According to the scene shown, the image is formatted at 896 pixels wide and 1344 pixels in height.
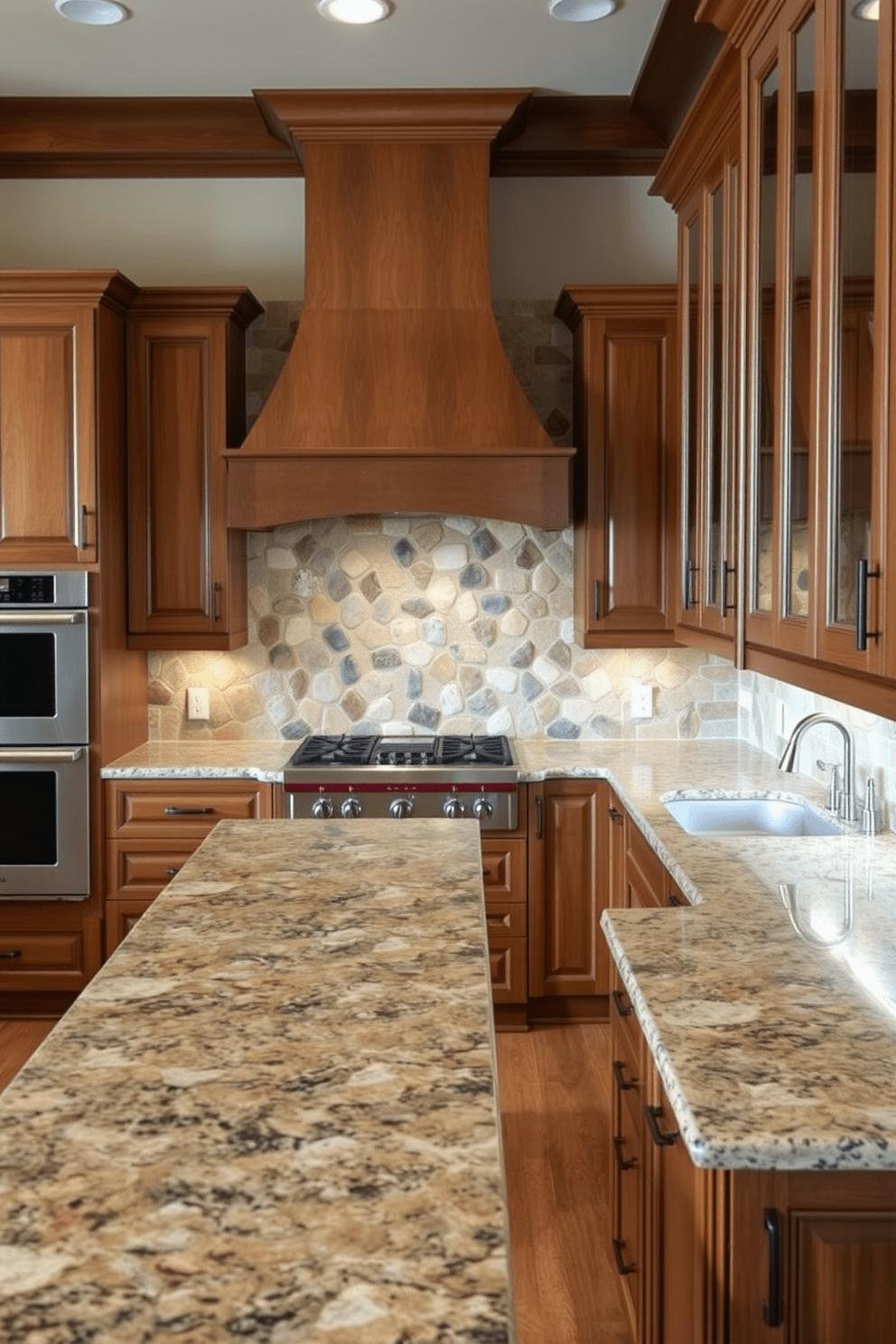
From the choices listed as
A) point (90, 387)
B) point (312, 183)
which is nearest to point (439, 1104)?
point (90, 387)

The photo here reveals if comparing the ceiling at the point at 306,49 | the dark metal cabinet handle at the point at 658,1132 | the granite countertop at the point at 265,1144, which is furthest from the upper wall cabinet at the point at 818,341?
the ceiling at the point at 306,49

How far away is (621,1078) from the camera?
7.77 feet

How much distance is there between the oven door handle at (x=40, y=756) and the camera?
403cm

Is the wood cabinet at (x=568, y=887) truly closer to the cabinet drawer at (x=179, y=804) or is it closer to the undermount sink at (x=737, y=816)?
the undermount sink at (x=737, y=816)

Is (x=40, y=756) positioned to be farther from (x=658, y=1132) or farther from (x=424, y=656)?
(x=658, y=1132)

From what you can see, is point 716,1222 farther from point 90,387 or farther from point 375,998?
point 90,387

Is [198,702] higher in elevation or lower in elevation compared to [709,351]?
lower

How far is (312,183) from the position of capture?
4.18m

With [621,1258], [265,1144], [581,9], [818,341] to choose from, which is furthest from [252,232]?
[265,1144]

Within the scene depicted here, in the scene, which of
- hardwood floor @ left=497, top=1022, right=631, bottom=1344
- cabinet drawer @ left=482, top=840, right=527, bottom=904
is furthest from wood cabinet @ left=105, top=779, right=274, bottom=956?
hardwood floor @ left=497, top=1022, right=631, bottom=1344

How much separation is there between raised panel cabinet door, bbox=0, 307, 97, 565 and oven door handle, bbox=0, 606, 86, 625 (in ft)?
0.61

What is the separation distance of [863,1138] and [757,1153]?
0.36 feet

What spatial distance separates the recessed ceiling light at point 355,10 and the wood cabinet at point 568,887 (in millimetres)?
2290

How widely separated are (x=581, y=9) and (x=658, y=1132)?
306 cm
